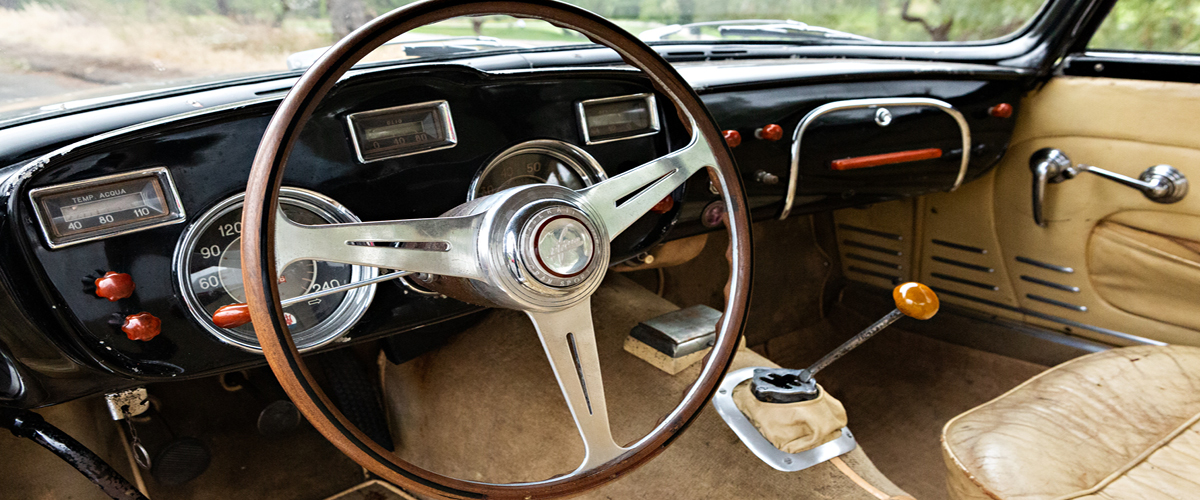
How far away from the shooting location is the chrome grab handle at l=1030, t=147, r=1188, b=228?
6.16ft

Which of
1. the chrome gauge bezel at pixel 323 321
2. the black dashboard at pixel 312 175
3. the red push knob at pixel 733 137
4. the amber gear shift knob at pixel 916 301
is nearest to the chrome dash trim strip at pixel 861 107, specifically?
the black dashboard at pixel 312 175

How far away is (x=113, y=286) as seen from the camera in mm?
1122

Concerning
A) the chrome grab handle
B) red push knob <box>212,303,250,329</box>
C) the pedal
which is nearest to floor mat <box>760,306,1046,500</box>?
the chrome grab handle

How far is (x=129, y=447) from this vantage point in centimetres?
167

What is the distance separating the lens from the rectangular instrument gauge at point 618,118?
4.93 feet

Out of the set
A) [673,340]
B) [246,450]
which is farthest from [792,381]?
[246,450]

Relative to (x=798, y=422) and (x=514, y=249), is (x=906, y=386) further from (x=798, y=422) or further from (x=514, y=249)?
(x=514, y=249)

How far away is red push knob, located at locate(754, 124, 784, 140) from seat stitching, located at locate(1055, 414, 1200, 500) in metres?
0.92

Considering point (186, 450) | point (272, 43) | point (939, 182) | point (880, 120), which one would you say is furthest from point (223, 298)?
point (939, 182)

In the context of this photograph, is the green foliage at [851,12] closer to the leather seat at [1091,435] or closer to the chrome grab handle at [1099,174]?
the chrome grab handle at [1099,174]

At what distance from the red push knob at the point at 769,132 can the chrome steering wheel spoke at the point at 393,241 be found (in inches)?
36.7

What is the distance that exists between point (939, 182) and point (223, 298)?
1845 mm

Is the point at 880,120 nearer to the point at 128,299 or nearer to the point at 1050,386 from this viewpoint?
the point at 1050,386

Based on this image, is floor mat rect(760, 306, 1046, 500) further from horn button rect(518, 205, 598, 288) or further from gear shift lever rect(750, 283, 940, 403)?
horn button rect(518, 205, 598, 288)
